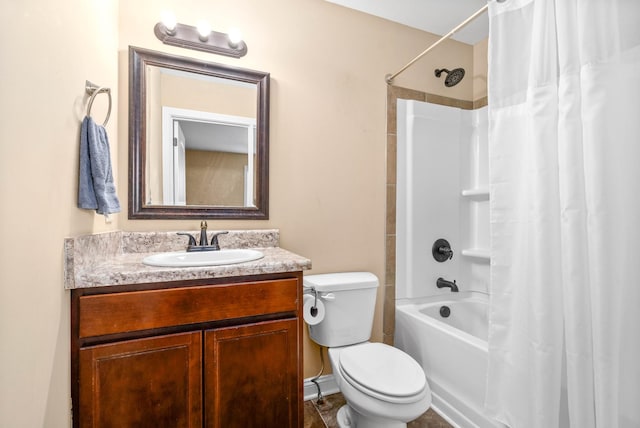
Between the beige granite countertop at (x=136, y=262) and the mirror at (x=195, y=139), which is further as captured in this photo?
the mirror at (x=195, y=139)

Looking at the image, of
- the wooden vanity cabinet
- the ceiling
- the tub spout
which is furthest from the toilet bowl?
the ceiling

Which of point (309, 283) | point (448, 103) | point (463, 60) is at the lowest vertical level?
point (309, 283)

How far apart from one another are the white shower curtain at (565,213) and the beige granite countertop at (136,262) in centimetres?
82

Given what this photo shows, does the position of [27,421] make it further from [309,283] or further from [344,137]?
[344,137]

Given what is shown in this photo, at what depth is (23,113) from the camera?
2.34ft

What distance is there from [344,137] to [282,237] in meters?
0.75

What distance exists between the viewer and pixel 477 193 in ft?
6.84

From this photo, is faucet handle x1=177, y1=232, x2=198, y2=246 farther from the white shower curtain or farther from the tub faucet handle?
the tub faucet handle

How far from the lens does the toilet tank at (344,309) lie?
5.26ft

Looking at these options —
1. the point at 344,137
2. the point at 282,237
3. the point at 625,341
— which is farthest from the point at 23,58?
the point at 625,341

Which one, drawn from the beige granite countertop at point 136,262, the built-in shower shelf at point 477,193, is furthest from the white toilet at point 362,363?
the built-in shower shelf at point 477,193

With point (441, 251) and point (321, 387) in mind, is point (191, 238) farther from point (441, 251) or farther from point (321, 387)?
point (441, 251)

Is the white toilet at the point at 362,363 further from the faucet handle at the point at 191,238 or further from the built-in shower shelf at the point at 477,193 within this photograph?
the built-in shower shelf at the point at 477,193

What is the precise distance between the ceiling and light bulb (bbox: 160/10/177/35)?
975 millimetres
